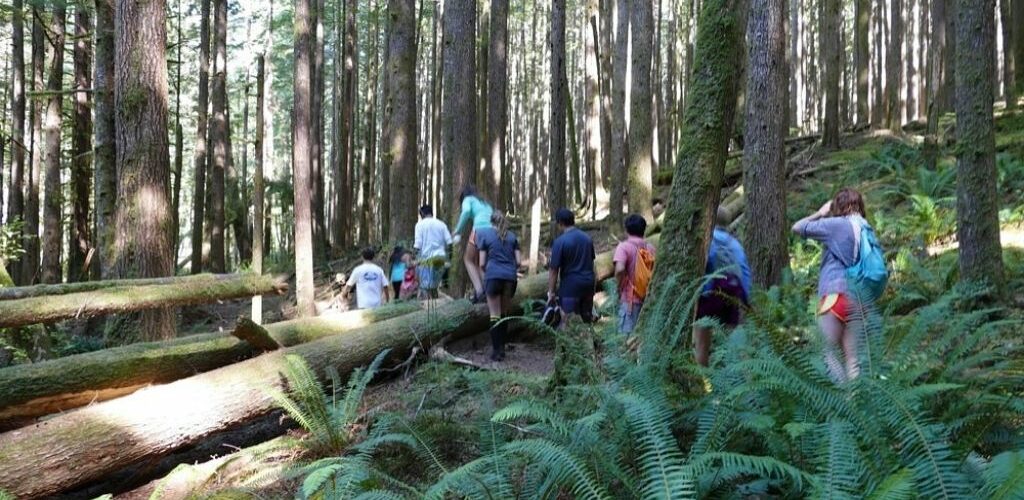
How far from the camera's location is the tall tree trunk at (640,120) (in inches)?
557

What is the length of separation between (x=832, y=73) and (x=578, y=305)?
12.1m

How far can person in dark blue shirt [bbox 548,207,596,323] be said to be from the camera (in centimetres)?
849

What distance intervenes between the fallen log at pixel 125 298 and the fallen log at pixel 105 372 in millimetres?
491

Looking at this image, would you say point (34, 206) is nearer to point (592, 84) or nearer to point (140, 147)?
point (140, 147)

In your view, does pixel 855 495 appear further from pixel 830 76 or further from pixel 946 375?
pixel 830 76

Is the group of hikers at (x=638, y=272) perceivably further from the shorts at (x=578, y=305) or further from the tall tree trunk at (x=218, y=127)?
the tall tree trunk at (x=218, y=127)

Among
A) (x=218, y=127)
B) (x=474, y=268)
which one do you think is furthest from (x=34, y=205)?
(x=474, y=268)

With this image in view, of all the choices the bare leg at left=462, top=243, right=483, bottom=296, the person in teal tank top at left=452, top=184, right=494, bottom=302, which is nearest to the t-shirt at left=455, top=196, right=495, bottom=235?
the person in teal tank top at left=452, top=184, right=494, bottom=302

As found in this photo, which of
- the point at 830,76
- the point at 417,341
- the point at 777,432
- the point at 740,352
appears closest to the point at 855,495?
the point at 777,432

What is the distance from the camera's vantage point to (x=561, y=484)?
3.41 m

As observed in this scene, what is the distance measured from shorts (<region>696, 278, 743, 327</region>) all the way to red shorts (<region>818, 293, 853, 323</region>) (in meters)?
0.85

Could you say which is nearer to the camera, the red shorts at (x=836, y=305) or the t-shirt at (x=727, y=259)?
the red shorts at (x=836, y=305)

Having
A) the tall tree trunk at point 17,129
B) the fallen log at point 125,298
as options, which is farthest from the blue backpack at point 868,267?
the tall tree trunk at point 17,129

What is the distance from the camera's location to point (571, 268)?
859cm
